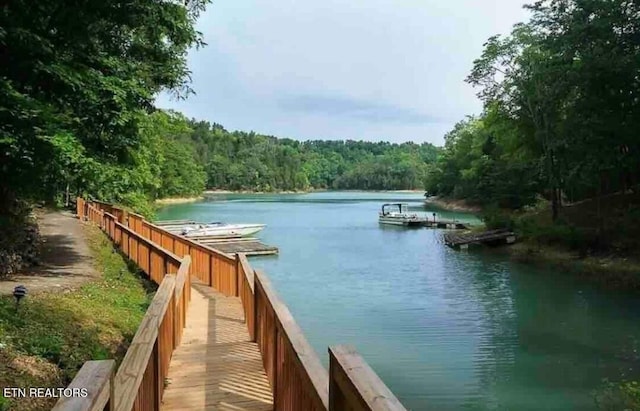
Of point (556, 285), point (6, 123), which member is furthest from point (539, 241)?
point (6, 123)

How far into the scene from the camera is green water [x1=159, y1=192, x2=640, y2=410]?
1094cm

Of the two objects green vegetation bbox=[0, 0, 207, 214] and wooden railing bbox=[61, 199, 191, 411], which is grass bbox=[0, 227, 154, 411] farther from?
green vegetation bbox=[0, 0, 207, 214]

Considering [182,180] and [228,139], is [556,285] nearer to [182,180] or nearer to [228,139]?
[182,180]

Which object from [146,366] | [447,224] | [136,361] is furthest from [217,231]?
[136,361]

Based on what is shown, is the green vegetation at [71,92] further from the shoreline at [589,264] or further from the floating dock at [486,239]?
the floating dock at [486,239]

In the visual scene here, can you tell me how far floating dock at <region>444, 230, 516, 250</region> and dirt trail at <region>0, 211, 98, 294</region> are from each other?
2098 cm

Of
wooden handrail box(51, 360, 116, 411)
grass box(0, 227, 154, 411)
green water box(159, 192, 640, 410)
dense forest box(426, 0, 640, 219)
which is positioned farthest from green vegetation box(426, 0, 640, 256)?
wooden handrail box(51, 360, 116, 411)

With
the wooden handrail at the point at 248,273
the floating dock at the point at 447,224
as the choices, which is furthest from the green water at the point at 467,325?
the floating dock at the point at 447,224

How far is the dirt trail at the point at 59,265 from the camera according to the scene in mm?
11172

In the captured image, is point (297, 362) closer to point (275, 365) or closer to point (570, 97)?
point (275, 365)

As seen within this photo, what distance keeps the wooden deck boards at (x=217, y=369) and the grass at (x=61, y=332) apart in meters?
1.31

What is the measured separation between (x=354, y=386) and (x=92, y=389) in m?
0.99

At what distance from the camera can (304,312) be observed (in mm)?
17172

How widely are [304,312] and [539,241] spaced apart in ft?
56.5
